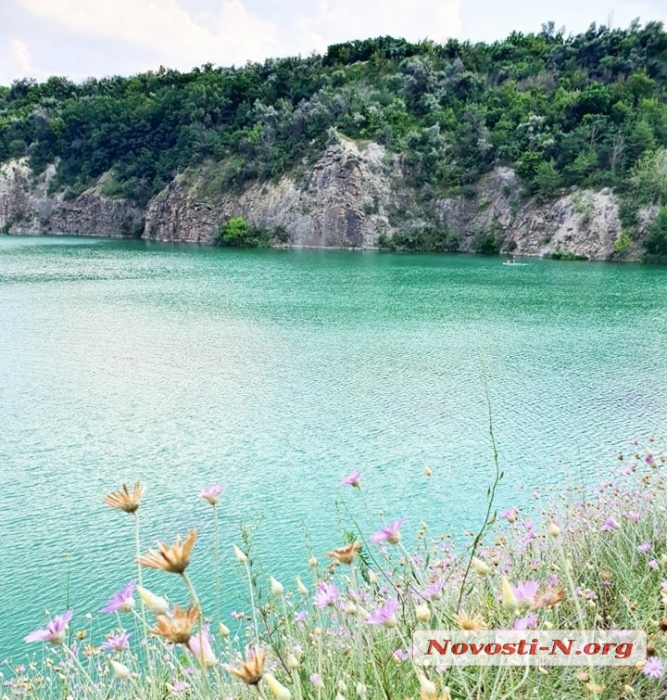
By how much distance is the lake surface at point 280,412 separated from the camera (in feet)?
25.6

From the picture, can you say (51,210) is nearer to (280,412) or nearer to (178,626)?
(280,412)

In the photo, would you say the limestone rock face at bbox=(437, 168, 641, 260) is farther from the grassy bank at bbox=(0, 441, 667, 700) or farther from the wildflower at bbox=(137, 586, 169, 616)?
the wildflower at bbox=(137, 586, 169, 616)

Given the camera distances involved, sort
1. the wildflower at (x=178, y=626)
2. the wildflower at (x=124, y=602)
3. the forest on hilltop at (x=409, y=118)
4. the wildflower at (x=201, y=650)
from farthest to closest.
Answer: the forest on hilltop at (x=409, y=118), the wildflower at (x=124, y=602), the wildflower at (x=201, y=650), the wildflower at (x=178, y=626)

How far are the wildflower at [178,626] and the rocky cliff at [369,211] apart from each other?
4577 cm

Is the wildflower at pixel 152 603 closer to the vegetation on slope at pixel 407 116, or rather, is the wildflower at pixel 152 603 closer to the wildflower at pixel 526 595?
the wildflower at pixel 526 595

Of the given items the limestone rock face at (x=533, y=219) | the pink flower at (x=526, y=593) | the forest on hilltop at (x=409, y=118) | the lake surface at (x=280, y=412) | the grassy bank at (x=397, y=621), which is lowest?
the lake surface at (x=280, y=412)

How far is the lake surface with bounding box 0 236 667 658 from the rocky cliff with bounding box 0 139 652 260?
1955 cm

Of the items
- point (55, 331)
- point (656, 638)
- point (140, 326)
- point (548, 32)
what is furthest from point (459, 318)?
point (548, 32)

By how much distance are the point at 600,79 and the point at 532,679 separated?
6444cm

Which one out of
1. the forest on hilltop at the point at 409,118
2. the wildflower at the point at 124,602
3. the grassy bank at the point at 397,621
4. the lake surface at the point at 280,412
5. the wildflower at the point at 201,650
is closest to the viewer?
the wildflower at the point at 201,650

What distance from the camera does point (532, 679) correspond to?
2.69 m

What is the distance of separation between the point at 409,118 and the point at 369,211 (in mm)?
9699

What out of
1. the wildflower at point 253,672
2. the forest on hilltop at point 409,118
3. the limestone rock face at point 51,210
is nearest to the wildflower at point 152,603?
the wildflower at point 253,672

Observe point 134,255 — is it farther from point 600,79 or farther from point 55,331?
point 600,79
